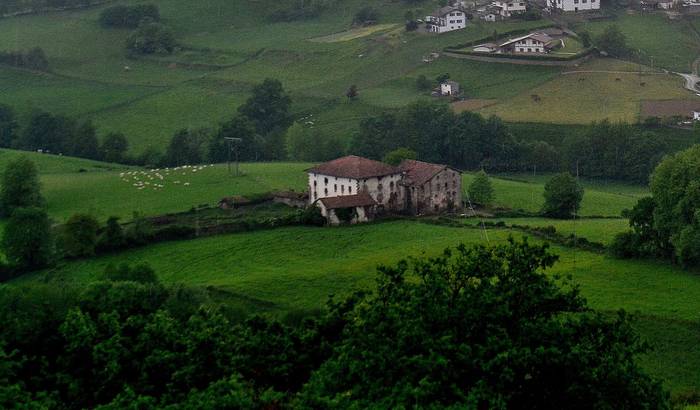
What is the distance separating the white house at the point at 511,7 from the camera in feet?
431

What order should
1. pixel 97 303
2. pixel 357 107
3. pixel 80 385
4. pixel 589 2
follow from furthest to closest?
pixel 589 2
pixel 357 107
pixel 97 303
pixel 80 385

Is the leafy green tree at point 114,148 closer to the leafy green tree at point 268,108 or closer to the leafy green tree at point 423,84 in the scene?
the leafy green tree at point 268,108

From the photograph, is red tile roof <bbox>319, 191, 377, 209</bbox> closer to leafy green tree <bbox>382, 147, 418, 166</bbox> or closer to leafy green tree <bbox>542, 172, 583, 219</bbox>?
leafy green tree <bbox>382, 147, 418, 166</bbox>

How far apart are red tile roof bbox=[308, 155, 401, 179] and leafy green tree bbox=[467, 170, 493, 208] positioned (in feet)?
18.7

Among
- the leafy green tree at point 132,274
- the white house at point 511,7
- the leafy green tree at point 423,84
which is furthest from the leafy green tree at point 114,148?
the leafy green tree at point 132,274

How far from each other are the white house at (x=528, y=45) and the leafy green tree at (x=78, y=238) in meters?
63.9

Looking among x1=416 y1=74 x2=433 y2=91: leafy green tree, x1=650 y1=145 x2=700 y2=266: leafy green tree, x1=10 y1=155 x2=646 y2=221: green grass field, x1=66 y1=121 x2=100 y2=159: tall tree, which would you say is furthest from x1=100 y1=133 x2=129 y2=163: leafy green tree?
x1=650 y1=145 x2=700 y2=266: leafy green tree

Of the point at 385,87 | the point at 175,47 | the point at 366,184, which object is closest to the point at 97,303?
Answer: the point at 366,184

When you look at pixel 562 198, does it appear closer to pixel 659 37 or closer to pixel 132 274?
pixel 132 274

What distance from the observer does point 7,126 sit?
111250 mm

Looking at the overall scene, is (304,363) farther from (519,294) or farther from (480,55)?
(480,55)

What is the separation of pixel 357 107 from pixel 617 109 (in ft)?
82.8

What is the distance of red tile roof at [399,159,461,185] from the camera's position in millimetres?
70562

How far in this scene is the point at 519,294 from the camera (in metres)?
32.0
